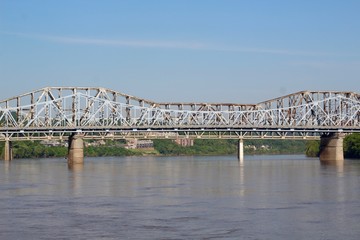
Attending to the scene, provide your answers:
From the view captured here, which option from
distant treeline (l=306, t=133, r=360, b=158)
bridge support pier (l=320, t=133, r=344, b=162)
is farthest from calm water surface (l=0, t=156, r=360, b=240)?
distant treeline (l=306, t=133, r=360, b=158)

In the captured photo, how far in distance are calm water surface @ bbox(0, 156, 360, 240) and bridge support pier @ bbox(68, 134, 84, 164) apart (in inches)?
1679

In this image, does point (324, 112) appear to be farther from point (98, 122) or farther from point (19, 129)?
point (19, 129)

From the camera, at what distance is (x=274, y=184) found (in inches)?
2274

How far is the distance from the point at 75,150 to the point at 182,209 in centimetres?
6594

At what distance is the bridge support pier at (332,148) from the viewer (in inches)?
4360

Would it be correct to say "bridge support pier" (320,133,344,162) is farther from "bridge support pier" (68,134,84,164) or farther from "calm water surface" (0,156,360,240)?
"calm water surface" (0,156,360,240)

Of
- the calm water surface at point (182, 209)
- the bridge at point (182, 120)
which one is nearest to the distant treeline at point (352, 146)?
the bridge at point (182, 120)

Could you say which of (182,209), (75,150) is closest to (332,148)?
(75,150)

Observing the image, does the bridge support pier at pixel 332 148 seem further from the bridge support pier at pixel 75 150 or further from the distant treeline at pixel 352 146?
the bridge support pier at pixel 75 150

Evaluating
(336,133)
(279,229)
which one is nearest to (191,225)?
(279,229)

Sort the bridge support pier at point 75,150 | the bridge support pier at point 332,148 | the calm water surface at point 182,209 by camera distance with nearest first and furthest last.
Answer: the calm water surface at point 182,209, the bridge support pier at point 75,150, the bridge support pier at point 332,148

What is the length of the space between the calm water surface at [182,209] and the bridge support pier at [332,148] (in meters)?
49.3

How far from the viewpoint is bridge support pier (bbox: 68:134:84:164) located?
104 meters

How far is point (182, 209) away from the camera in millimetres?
40562
